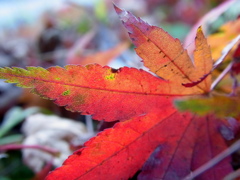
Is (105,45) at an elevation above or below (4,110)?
above

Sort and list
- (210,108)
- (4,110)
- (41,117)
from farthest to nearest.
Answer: (4,110)
(41,117)
(210,108)

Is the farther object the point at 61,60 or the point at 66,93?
the point at 61,60

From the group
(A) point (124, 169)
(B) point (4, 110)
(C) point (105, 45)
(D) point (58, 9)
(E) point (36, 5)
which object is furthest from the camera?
(E) point (36, 5)

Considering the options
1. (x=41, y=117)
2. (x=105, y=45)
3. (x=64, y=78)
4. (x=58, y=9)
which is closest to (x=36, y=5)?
(x=58, y=9)

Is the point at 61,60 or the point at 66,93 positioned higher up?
the point at 61,60

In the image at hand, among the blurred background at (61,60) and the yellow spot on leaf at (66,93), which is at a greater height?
the blurred background at (61,60)

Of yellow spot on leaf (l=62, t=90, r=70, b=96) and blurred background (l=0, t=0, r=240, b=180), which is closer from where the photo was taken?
yellow spot on leaf (l=62, t=90, r=70, b=96)

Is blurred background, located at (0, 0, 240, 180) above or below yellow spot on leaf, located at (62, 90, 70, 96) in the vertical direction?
above

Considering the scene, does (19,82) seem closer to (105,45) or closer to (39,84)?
(39,84)
